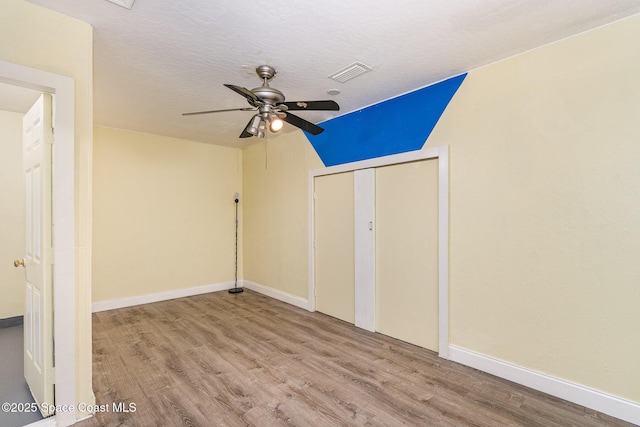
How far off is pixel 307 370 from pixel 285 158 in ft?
10.4

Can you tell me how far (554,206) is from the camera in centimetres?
230

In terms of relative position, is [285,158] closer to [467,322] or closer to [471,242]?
[471,242]

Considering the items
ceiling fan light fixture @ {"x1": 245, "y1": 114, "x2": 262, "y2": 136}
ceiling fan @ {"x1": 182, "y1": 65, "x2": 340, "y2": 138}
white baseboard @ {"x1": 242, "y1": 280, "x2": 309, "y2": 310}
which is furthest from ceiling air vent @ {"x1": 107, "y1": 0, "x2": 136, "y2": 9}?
white baseboard @ {"x1": 242, "y1": 280, "x2": 309, "y2": 310}

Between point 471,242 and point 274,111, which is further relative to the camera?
point 471,242

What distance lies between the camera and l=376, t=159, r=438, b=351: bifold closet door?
3.06m

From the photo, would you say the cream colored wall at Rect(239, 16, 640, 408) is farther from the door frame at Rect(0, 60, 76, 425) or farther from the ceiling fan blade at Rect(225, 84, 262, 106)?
the door frame at Rect(0, 60, 76, 425)

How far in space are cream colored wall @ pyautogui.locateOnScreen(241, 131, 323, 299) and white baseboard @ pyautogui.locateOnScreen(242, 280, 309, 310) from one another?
2.5 inches

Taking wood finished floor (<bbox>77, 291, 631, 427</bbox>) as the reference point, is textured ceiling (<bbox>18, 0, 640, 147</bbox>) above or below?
above

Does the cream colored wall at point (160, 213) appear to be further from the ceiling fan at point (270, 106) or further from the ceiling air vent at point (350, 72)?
the ceiling air vent at point (350, 72)

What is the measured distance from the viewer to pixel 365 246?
3670mm

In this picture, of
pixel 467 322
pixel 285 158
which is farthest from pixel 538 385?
pixel 285 158

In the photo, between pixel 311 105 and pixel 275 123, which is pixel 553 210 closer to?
pixel 311 105

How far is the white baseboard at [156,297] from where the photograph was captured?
439 centimetres

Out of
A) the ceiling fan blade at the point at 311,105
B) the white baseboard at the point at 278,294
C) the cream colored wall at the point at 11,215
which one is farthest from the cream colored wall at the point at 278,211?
the cream colored wall at the point at 11,215
